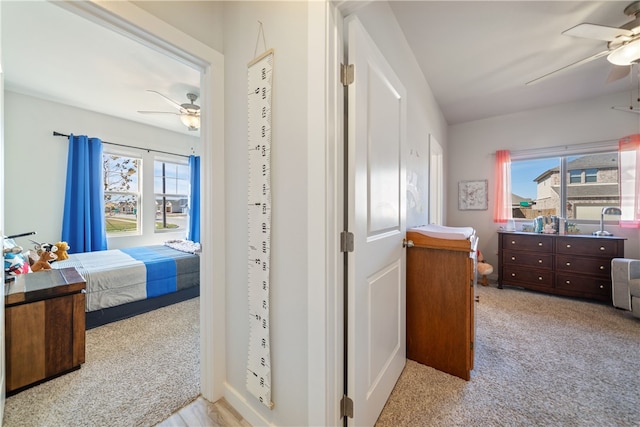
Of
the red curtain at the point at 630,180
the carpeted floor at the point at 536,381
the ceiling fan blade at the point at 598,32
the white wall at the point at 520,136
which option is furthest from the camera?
the white wall at the point at 520,136

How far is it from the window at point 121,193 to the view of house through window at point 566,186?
648cm

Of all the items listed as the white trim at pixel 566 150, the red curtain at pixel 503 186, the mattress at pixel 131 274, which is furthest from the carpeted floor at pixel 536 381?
the mattress at pixel 131 274

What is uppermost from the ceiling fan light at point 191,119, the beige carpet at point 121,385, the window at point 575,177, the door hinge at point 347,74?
the ceiling fan light at point 191,119

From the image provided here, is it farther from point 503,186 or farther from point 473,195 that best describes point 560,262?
point 473,195

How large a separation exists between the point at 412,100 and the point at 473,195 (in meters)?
2.66

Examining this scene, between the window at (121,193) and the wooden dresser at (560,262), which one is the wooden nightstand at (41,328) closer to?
the window at (121,193)

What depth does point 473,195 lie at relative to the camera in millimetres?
4074

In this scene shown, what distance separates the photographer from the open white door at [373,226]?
1.05 metres

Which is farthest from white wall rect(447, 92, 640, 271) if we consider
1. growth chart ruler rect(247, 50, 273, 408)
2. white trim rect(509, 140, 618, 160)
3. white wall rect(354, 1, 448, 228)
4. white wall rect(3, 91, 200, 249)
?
white wall rect(3, 91, 200, 249)

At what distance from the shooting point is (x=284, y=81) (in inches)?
43.9

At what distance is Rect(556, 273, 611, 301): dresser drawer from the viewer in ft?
9.36

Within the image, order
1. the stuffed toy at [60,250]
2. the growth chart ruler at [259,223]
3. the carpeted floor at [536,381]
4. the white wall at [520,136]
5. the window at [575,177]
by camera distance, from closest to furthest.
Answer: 1. the growth chart ruler at [259,223]
2. the carpeted floor at [536,381]
3. the stuffed toy at [60,250]
4. the white wall at [520,136]
5. the window at [575,177]

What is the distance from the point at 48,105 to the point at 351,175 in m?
4.70

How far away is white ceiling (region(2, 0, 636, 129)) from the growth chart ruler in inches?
52.4
